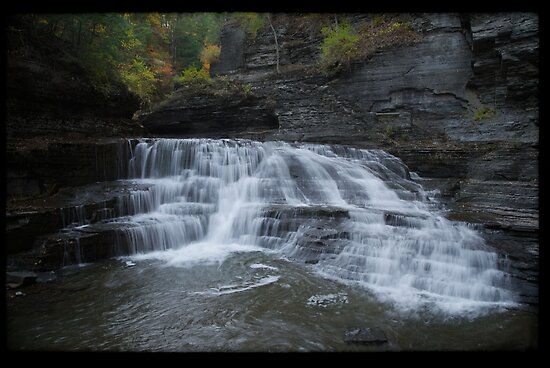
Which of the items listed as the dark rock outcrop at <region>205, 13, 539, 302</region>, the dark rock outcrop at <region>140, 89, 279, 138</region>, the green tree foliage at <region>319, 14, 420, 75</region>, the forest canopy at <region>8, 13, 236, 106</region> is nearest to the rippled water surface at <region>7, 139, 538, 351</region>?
the dark rock outcrop at <region>205, 13, 539, 302</region>

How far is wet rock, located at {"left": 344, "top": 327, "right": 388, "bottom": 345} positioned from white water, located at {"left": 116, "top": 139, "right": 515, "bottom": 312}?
145 cm

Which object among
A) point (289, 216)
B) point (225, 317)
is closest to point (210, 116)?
point (289, 216)

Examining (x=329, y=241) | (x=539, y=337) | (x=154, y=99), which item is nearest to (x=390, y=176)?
(x=329, y=241)

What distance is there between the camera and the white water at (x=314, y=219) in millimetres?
7090

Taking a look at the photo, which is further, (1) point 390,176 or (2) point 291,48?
(2) point 291,48

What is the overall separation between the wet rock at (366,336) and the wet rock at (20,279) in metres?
5.86

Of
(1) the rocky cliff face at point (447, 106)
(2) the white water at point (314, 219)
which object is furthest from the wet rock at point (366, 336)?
(1) the rocky cliff face at point (447, 106)

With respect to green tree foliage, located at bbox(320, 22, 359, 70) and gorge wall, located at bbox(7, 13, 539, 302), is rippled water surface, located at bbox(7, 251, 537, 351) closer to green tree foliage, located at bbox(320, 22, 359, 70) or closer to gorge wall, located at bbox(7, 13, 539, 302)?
gorge wall, located at bbox(7, 13, 539, 302)

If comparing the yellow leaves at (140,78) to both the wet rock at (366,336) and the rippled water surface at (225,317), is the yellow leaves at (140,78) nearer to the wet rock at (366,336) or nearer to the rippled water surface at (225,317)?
the rippled water surface at (225,317)

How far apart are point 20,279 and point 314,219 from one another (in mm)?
6639

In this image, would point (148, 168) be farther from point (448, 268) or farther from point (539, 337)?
point (539, 337)

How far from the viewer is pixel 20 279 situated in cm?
667

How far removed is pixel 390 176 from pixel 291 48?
1597 cm

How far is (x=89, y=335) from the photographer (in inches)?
195
